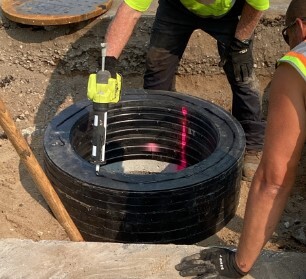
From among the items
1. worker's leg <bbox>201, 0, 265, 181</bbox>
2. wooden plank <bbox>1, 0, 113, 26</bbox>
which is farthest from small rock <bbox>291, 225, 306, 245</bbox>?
wooden plank <bbox>1, 0, 113, 26</bbox>

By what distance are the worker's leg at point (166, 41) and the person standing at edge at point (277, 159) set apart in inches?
75.7

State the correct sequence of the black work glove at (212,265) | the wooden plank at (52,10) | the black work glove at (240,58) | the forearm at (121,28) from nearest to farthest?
1. the black work glove at (212,265)
2. the forearm at (121,28)
3. the black work glove at (240,58)
4. the wooden plank at (52,10)

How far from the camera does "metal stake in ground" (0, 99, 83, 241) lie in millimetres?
2588

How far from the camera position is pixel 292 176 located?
2207 mm

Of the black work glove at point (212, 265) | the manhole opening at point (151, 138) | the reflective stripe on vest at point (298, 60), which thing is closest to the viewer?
the reflective stripe on vest at point (298, 60)

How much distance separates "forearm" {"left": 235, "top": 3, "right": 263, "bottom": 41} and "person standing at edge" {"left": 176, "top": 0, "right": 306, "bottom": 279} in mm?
1616

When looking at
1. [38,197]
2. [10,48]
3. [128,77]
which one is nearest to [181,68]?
[128,77]

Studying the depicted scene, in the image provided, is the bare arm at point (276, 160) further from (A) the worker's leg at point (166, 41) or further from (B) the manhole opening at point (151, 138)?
(A) the worker's leg at point (166, 41)

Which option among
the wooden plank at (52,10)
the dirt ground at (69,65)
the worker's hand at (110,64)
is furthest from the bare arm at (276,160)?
the wooden plank at (52,10)

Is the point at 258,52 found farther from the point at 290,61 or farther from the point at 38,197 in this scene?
the point at 290,61

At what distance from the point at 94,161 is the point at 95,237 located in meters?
0.51

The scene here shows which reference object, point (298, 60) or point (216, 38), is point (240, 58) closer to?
point (216, 38)

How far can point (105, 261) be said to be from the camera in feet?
8.68

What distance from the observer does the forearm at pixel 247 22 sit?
155 inches
